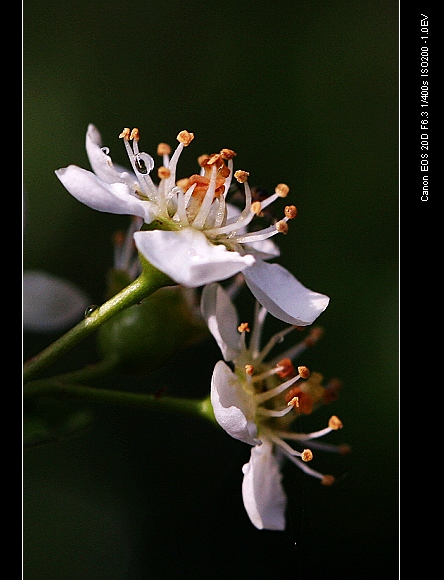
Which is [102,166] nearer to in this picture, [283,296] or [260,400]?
[283,296]

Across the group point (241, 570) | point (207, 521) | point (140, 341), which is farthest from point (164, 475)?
point (140, 341)

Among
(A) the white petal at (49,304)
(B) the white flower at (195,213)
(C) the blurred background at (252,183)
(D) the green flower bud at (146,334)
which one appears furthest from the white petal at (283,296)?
(C) the blurred background at (252,183)

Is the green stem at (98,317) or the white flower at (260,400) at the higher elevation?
the green stem at (98,317)

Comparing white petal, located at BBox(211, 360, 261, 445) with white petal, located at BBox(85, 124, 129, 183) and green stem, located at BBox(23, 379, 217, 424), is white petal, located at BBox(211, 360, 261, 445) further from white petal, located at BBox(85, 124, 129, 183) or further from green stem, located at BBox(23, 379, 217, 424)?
white petal, located at BBox(85, 124, 129, 183)

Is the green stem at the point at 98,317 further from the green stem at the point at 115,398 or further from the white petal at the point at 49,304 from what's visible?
the white petal at the point at 49,304

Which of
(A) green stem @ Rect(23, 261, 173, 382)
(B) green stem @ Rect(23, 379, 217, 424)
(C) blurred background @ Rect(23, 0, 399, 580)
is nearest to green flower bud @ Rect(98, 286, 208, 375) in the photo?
(B) green stem @ Rect(23, 379, 217, 424)
